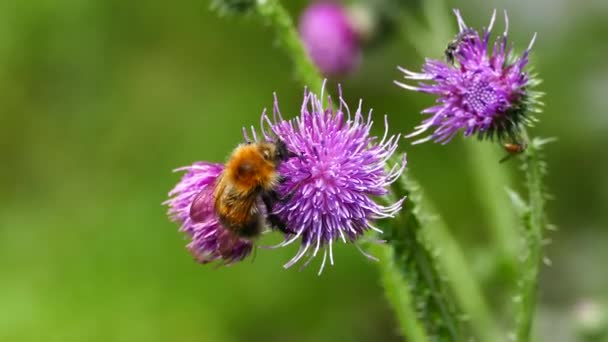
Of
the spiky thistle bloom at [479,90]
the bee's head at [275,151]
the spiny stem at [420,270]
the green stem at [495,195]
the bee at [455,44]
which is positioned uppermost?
the green stem at [495,195]

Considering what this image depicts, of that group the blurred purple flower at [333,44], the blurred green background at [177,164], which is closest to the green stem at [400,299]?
the blurred green background at [177,164]

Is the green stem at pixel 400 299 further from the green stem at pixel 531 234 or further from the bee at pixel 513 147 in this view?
the bee at pixel 513 147

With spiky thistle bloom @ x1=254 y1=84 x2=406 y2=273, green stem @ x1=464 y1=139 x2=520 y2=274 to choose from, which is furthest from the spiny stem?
green stem @ x1=464 y1=139 x2=520 y2=274

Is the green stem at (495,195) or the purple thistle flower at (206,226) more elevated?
Result: the green stem at (495,195)

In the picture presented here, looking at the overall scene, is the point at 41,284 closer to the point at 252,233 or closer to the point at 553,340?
the point at 553,340

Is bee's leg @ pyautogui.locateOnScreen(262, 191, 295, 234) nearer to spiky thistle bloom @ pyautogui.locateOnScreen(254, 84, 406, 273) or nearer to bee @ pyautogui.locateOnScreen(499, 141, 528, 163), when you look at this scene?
spiky thistle bloom @ pyautogui.locateOnScreen(254, 84, 406, 273)

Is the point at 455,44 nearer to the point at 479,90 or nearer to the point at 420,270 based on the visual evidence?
the point at 479,90
